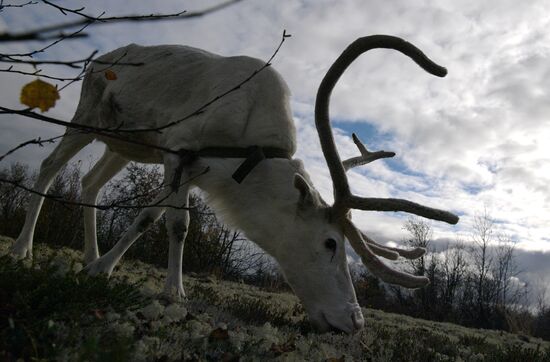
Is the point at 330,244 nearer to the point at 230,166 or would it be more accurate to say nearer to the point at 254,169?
the point at 254,169

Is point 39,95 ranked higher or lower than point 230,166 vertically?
lower

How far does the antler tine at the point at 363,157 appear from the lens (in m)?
5.74

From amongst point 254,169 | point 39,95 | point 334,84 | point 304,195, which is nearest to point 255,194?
point 254,169

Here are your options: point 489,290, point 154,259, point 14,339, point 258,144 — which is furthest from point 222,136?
point 489,290

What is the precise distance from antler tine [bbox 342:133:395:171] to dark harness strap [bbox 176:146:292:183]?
1.29 m

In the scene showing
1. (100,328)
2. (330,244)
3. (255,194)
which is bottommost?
(100,328)

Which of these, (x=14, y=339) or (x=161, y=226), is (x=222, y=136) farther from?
(x=161, y=226)

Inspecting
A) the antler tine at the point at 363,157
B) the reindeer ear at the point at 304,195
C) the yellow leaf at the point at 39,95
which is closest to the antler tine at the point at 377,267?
the reindeer ear at the point at 304,195

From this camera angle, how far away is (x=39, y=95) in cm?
113

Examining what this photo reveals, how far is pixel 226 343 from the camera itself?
257cm

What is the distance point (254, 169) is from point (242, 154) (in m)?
0.22

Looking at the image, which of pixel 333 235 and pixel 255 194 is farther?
pixel 255 194

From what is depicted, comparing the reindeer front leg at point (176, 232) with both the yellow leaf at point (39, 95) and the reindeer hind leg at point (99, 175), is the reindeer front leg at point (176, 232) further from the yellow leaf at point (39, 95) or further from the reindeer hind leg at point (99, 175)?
the yellow leaf at point (39, 95)

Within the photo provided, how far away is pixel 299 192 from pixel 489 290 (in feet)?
152
